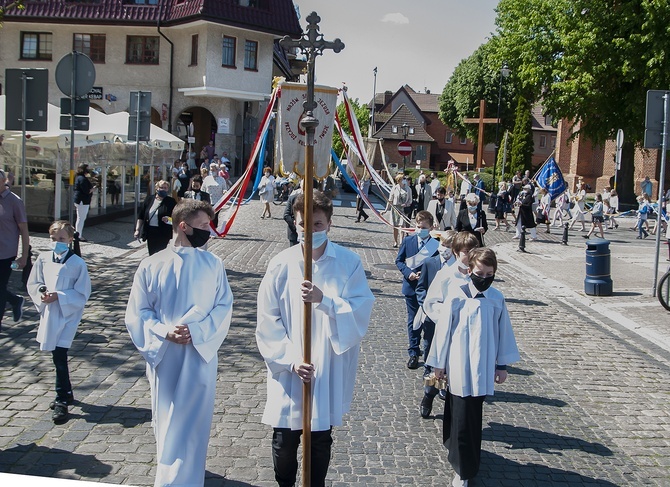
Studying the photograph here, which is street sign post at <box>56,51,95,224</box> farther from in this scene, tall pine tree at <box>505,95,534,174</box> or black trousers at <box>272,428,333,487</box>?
tall pine tree at <box>505,95,534,174</box>

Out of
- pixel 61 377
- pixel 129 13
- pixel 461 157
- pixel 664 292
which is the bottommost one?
pixel 61 377

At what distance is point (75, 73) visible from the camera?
12.4 meters

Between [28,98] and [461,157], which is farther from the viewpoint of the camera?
[461,157]

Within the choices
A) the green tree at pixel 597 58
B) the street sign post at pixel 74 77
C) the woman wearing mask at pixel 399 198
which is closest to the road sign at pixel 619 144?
the green tree at pixel 597 58

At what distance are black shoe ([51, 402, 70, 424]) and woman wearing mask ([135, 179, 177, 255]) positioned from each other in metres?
6.08

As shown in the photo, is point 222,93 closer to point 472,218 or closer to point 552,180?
point 552,180

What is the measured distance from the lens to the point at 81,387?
7.55m

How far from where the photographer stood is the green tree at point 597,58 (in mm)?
33188

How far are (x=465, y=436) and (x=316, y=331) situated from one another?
1.50 metres

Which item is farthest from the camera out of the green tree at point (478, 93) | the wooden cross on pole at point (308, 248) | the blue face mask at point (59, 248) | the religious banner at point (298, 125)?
the green tree at point (478, 93)

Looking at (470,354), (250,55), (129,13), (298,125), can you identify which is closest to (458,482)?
(470,354)

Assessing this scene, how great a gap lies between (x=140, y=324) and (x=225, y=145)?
34.8 metres

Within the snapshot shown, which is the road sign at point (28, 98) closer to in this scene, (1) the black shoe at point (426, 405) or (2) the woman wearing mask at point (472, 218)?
(2) the woman wearing mask at point (472, 218)

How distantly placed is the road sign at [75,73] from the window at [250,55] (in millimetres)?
27427
